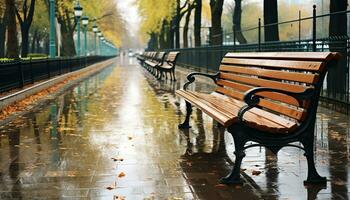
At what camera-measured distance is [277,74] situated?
658 cm

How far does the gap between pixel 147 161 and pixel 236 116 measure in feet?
4.91

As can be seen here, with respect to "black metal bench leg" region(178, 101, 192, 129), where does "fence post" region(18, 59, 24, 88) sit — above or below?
above

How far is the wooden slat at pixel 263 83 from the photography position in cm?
591

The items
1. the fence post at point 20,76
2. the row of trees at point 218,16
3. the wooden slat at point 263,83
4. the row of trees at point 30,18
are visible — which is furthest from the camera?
the row of trees at point 30,18

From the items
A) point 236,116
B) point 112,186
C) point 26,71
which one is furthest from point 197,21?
point 112,186

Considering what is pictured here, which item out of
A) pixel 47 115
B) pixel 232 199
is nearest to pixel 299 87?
pixel 232 199

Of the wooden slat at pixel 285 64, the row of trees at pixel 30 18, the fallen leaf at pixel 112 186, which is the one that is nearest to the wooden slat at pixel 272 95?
the wooden slat at pixel 285 64

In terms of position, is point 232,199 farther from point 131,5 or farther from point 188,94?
point 131,5

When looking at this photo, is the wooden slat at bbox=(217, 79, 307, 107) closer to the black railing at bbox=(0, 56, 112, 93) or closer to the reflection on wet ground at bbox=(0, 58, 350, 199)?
the reflection on wet ground at bbox=(0, 58, 350, 199)

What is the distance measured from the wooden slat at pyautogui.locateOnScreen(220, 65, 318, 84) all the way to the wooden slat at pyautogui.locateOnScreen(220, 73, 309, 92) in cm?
7

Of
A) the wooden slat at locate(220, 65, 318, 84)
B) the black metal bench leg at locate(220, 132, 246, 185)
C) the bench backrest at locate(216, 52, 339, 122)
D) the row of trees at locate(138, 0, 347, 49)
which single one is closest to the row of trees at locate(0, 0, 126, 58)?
the row of trees at locate(138, 0, 347, 49)

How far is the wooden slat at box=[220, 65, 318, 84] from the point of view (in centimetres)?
560

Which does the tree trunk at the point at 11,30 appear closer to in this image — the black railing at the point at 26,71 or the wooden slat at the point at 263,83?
the black railing at the point at 26,71

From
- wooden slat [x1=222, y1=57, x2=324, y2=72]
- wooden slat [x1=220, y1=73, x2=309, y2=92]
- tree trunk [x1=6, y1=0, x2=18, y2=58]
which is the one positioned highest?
tree trunk [x1=6, y1=0, x2=18, y2=58]
